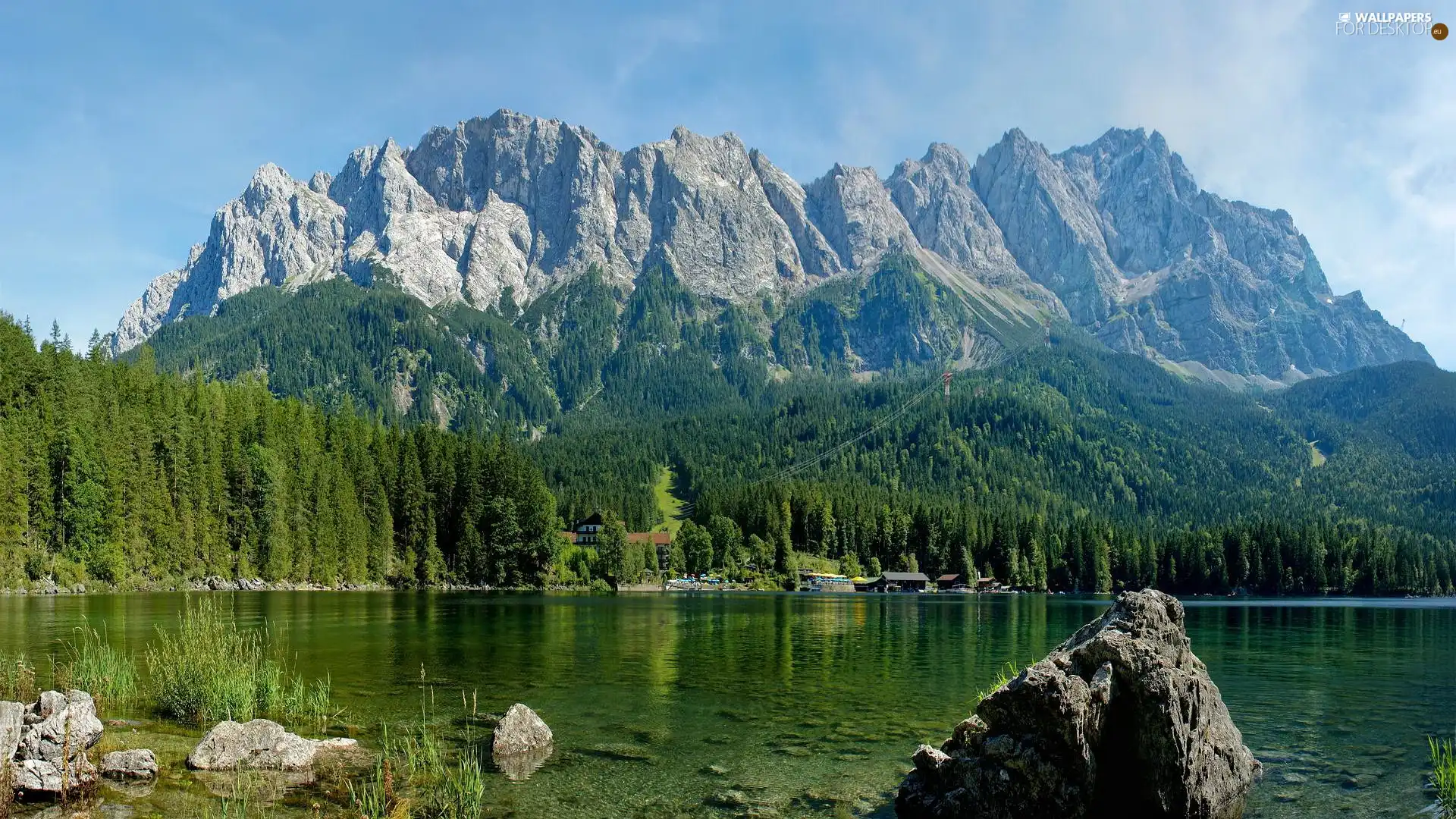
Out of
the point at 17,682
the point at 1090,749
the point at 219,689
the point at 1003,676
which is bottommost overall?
the point at 1003,676

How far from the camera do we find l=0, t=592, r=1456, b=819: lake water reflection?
23953 millimetres

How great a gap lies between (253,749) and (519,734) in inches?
284

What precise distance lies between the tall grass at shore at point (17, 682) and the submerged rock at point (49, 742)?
6.22 m

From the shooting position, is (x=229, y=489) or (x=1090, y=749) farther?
(x=229, y=489)

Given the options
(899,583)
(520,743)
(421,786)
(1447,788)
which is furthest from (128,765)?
(899,583)

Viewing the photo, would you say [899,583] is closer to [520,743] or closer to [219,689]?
[520,743]

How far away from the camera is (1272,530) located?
19750 cm

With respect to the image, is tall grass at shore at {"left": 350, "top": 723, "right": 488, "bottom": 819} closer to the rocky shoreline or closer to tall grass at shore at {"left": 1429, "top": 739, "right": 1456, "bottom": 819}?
tall grass at shore at {"left": 1429, "top": 739, "right": 1456, "bottom": 819}

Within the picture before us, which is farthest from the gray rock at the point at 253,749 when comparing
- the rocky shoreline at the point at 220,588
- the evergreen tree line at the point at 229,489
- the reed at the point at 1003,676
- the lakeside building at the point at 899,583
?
the lakeside building at the point at 899,583

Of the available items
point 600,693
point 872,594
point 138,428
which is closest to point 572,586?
point 872,594

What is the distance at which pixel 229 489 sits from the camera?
125875 millimetres

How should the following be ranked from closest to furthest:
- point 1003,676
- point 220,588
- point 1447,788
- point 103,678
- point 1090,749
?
point 1447,788
point 1090,749
point 103,678
point 1003,676
point 220,588

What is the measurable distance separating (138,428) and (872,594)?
12509 centimetres

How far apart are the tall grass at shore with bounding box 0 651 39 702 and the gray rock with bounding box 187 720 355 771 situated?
29.3 ft
